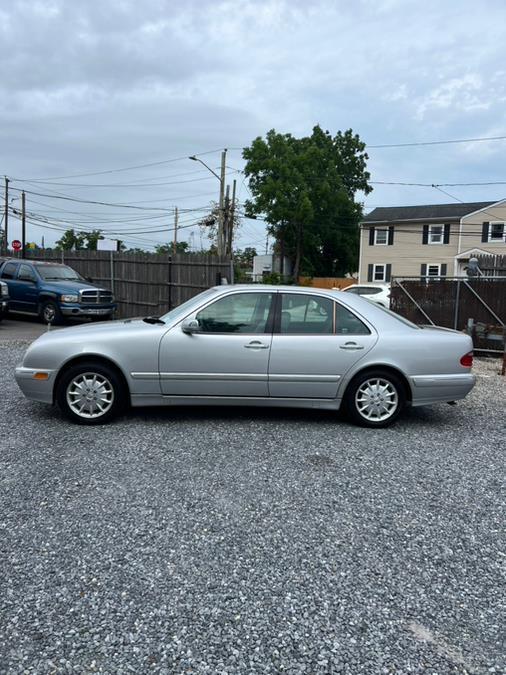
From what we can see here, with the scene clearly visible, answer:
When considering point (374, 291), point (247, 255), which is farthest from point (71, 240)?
point (374, 291)

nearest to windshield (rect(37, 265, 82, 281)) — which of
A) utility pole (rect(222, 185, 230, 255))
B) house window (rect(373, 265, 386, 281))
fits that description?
utility pole (rect(222, 185, 230, 255))

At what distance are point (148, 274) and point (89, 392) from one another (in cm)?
1060

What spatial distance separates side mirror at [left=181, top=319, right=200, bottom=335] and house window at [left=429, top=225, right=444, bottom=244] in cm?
3403

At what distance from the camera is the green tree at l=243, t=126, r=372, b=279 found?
42.1 meters

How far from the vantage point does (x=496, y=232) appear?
113 feet

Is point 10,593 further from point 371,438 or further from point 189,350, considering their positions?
point 371,438

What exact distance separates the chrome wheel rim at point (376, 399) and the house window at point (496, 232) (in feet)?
107

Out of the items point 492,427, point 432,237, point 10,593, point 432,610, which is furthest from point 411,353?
point 432,237

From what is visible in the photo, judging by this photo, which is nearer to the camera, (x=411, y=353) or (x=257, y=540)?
(x=257, y=540)

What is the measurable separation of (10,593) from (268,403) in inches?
128

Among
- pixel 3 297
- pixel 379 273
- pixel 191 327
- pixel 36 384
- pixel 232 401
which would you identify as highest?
pixel 379 273

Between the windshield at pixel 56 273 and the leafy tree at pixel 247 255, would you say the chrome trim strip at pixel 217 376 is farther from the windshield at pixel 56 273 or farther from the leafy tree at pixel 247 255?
the leafy tree at pixel 247 255

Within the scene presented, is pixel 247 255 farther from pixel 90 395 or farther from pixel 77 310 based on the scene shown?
pixel 90 395

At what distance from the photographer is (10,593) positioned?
2.66m
